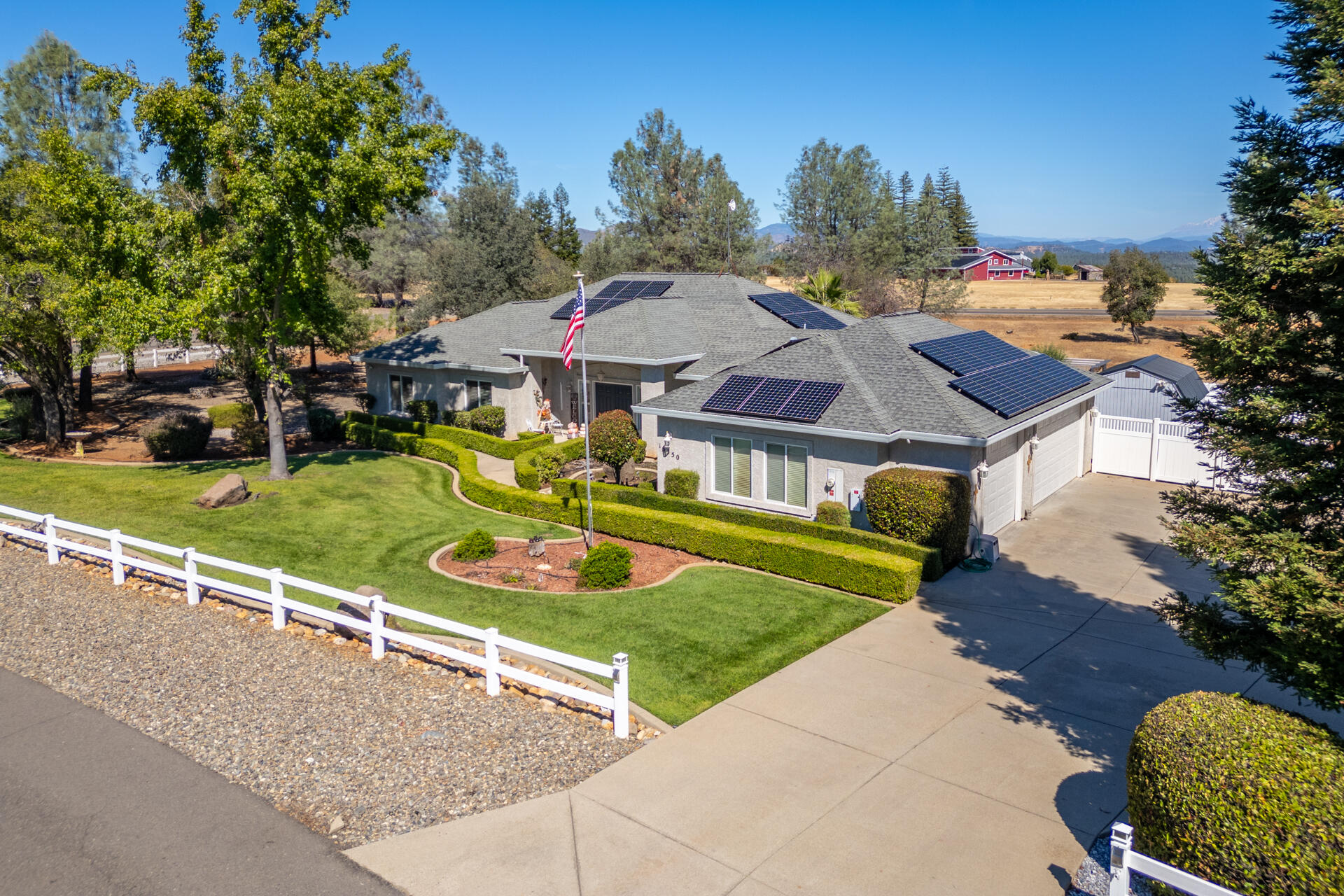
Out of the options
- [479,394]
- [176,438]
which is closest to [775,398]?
[479,394]

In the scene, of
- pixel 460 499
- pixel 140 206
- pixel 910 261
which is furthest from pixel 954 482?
pixel 910 261

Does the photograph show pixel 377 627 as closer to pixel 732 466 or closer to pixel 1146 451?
pixel 732 466

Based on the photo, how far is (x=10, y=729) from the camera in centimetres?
1047

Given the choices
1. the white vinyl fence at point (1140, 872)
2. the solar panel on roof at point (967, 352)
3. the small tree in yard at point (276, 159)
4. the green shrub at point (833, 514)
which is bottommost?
the green shrub at point (833, 514)

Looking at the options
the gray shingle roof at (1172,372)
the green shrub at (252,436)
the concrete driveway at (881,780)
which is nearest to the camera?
the concrete driveway at (881,780)

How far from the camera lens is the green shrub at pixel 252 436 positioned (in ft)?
94.8

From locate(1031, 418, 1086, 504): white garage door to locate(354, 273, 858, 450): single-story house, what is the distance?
890cm

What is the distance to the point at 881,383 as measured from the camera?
20406mm

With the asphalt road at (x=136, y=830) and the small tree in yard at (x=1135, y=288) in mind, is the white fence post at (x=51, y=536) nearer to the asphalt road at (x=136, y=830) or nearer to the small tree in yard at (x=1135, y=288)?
the asphalt road at (x=136, y=830)

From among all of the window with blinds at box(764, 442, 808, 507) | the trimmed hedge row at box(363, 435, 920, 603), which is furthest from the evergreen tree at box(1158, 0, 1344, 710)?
the window with blinds at box(764, 442, 808, 507)

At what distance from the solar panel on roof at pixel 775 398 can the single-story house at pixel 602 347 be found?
12.8ft

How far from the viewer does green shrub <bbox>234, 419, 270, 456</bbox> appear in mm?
28891

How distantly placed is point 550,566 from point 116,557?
8.12 meters

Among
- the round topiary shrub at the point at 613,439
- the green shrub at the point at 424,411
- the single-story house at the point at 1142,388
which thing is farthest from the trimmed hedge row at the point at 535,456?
the single-story house at the point at 1142,388
